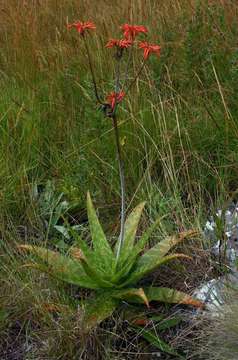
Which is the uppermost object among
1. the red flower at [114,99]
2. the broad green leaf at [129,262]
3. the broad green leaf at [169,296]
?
the red flower at [114,99]

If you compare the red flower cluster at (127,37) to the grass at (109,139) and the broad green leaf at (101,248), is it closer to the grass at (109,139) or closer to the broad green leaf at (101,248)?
the broad green leaf at (101,248)

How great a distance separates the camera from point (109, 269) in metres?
3.12

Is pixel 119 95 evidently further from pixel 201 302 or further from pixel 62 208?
pixel 62 208

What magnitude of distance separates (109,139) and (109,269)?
1.16 metres

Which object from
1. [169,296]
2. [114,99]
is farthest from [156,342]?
[114,99]

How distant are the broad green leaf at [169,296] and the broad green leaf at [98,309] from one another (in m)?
0.11

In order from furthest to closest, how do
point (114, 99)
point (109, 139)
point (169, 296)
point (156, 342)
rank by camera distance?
point (109, 139)
point (169, 296)
point (156, 342)
point (114, 99)

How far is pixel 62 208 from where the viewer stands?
12.6 feet

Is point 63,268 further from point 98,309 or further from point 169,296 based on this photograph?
point 169,296

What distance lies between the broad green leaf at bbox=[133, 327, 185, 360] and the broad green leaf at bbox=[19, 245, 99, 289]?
27 cm

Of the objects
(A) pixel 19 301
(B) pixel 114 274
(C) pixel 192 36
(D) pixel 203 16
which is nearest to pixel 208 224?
(B) pixel 114 274

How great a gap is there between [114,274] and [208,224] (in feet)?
1.97

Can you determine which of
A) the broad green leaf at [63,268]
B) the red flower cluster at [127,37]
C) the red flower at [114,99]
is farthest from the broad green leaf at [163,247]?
the red flower cluster at [127,37]

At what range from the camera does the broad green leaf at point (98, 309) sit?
2.96m
